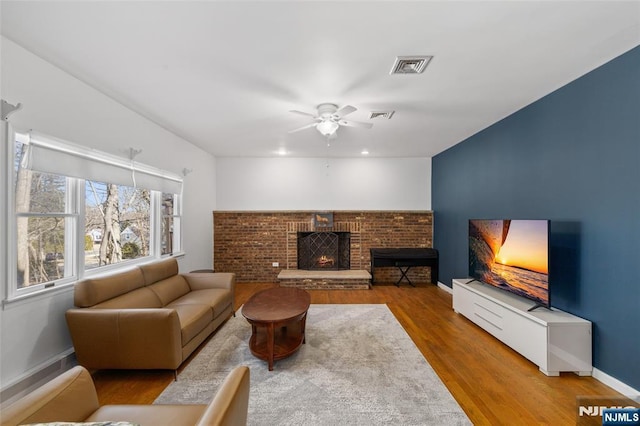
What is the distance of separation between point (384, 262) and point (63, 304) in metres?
4.55

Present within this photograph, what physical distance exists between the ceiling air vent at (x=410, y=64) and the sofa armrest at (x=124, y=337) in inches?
109

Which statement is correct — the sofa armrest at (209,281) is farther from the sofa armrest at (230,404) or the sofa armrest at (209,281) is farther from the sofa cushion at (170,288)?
the sofa armrest at (230,404)

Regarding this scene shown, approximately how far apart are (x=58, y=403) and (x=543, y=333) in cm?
332

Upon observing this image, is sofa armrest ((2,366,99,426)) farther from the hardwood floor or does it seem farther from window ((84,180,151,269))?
window ((84,180,151,269))

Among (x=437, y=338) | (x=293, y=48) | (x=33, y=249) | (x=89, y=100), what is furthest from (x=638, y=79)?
(x=33, y=249)

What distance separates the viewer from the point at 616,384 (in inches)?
79.0

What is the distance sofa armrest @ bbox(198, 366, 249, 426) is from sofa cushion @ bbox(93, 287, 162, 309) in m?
1.86

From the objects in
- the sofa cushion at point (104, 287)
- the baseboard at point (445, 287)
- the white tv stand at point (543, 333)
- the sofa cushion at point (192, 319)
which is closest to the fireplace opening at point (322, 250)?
the baseboard at point (445, 287)

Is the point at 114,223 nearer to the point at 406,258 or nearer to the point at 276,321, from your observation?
the point at 276,321

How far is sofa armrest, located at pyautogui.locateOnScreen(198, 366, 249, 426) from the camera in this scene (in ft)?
3.13

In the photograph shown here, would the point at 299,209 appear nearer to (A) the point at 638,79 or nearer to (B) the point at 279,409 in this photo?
(B) the point at 279,409

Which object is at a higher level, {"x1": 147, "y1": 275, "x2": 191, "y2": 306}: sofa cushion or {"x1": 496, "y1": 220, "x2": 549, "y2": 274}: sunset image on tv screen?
{"x1": 496, "y1": 220, "x2": 549, "y2": 274}: sunset image on tv screen

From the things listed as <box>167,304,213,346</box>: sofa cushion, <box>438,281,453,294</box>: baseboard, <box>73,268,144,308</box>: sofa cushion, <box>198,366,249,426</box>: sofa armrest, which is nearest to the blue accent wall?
<box>438,281,453,294</box>: baseboard

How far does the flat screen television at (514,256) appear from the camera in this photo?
2.44m
